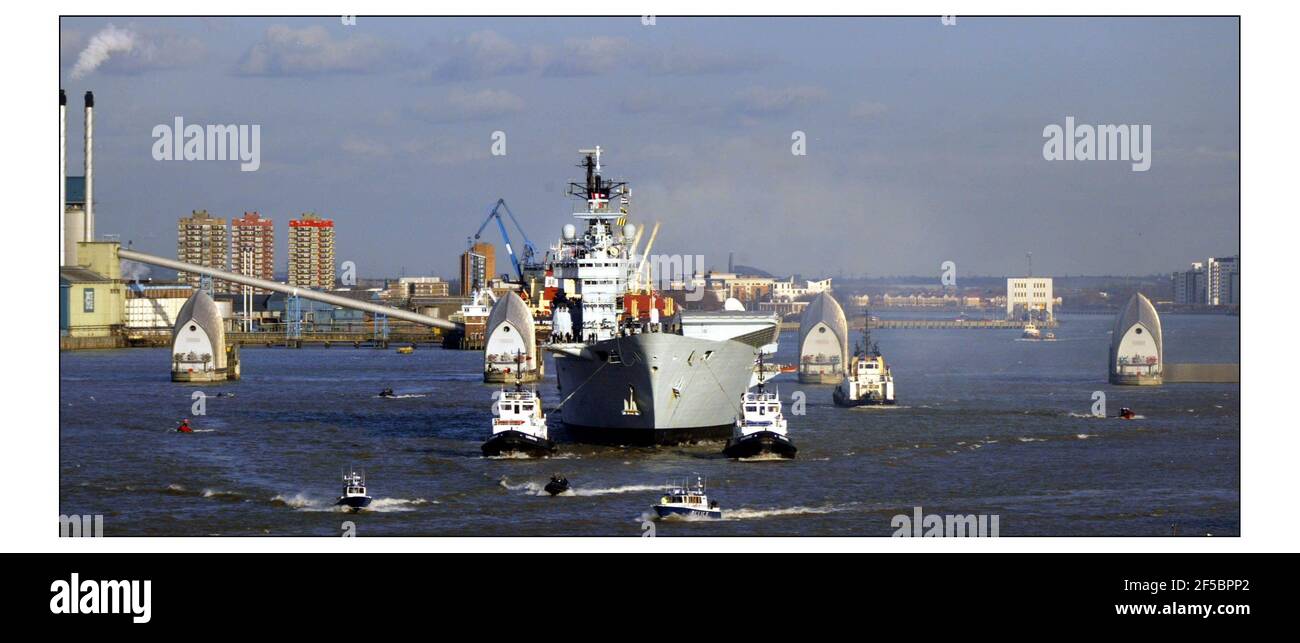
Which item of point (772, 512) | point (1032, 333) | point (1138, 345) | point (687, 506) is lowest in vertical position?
point (772, 512)

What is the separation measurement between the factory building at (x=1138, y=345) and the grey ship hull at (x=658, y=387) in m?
45.7

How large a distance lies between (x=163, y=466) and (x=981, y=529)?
27.8 meters

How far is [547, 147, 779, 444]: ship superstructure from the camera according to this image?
5775 cm

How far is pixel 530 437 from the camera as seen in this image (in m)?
54.8

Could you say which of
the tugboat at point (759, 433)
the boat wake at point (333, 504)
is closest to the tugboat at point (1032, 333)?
the tugboat at point (759, 433)

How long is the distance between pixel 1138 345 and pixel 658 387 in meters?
53.2

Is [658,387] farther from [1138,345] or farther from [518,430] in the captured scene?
[1138,345]

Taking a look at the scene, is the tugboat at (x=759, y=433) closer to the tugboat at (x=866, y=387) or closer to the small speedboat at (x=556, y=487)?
the small speedboat at (x=556, y=487)

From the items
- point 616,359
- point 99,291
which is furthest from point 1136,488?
point 99,291

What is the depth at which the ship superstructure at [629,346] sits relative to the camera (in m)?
57.8

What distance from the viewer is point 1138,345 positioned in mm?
101812

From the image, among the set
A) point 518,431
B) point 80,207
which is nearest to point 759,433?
point 518,431

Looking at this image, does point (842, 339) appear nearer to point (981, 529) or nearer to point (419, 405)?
point (419, 405)

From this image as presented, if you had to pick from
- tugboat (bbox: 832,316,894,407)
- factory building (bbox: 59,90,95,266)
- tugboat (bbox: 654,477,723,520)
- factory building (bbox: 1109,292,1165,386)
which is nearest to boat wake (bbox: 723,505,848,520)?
tugboat (bbox: 654,477,723,520)
